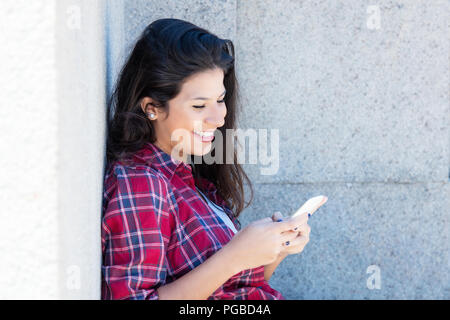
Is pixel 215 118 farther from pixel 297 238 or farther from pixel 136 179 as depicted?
pixel 297 238

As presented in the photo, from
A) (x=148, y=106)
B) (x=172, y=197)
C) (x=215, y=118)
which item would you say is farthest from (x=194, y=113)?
(x=172, y=197)

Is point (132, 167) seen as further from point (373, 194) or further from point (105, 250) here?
point (373, 194)

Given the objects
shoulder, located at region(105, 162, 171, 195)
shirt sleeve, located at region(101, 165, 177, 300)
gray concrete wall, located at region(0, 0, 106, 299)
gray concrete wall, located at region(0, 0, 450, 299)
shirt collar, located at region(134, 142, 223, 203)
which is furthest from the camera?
gray concrete wall, located at region(0, 0, 450, 299)

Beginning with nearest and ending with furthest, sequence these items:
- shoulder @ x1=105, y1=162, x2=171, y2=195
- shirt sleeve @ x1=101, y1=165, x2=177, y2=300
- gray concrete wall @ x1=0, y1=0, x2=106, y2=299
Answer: gray concrete wall @ x1=0, y1=0, x2=106, y2=299 < shirt sleeve @ x1=101, y1=165, x2=177, y2=300 < shoulder @ x1=105, y1=162, x2=171, y2=195

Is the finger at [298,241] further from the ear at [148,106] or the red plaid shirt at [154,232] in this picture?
the ear at [148,106]

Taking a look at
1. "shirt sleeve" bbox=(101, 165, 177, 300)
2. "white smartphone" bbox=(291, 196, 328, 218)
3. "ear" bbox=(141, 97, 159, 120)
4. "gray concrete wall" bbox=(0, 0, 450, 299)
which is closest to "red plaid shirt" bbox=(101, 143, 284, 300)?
"shirt sleeve" bbox=(101, 165, 177, 300)

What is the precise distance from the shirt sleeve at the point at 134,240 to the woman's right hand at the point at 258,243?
0.81 ft

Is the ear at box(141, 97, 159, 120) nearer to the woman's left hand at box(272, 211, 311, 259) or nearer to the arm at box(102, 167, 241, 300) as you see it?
the arm at box(102, 167, 241, 300)

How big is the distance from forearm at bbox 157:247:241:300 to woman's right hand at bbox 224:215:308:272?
3 cm

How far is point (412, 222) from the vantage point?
328 centimetres

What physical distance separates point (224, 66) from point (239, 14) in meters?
0.89

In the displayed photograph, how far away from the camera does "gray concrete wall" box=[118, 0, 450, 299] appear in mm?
3191
